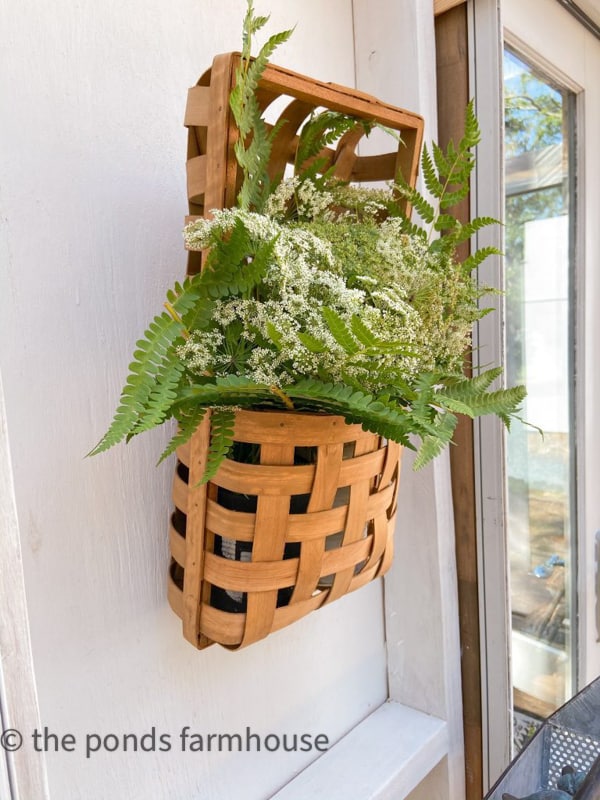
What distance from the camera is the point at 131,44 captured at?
617mm

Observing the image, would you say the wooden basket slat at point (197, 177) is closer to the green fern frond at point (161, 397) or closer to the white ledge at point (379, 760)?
the green fern frond at point (161, 397)

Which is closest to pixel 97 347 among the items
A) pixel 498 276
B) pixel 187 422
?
pixel 187 422

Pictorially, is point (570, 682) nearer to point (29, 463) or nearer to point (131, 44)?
point (29, 463)

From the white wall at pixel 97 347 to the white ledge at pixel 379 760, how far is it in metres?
0.15

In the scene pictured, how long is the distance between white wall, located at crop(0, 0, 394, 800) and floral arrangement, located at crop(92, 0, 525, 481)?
148 millimetres

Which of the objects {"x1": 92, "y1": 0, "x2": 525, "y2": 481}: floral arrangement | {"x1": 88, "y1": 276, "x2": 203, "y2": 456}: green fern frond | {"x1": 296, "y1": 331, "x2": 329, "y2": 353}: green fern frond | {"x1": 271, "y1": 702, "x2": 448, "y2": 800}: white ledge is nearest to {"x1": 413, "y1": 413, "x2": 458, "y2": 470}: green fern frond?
{"x1": 92, "y1": 0, "x2": 525, "y2": 481}: floral arrangement

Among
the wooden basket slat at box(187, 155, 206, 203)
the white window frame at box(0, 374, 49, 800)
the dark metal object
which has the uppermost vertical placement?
the wooden basket slat at box(187, 155, 206, 203)

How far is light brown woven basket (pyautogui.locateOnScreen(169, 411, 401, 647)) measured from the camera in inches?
20.5

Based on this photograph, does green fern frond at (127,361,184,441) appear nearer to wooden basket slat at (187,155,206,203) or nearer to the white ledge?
wooden basket slat at (187,155,206,203)

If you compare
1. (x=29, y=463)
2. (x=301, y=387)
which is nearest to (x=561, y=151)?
(x=301, y=387)

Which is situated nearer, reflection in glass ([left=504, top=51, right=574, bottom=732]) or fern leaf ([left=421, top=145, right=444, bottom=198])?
fern leaf ([left=421, top=145, right=444, bottom=198])

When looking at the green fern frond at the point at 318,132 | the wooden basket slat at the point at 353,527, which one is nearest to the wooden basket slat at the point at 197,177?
the green fern frond at the point at 318,132

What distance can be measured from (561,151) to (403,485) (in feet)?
2.46

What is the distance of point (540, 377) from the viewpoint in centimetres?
115
